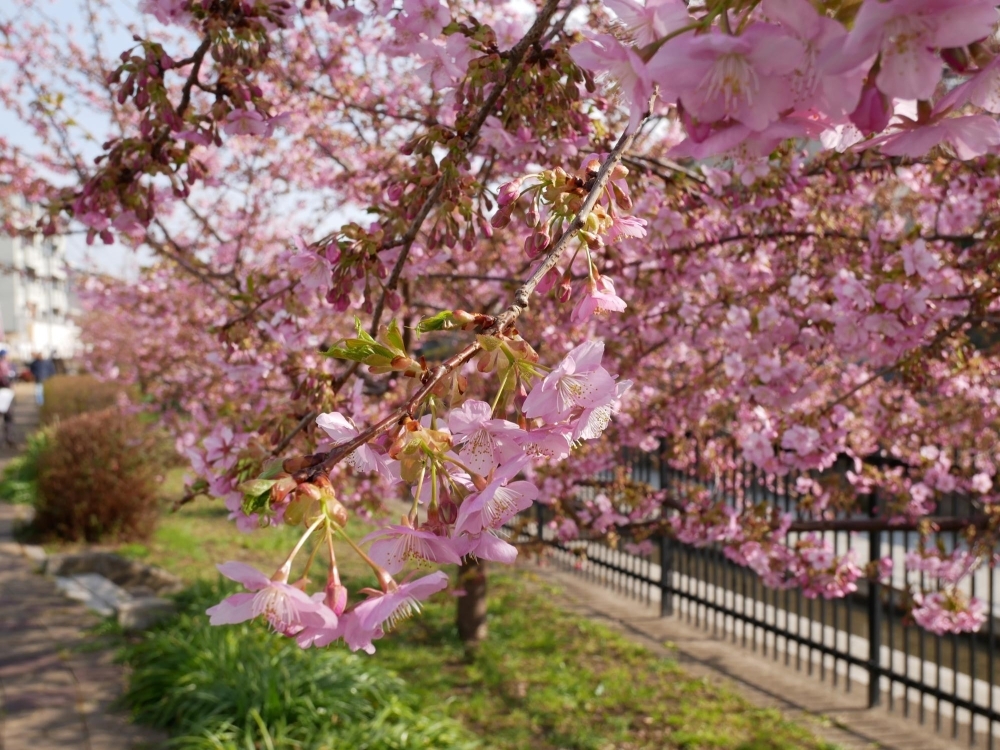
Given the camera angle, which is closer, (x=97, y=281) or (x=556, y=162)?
(x=556, y=162)

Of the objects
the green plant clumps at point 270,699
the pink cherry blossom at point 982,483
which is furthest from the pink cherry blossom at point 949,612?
the green plant clumps at point 270,699

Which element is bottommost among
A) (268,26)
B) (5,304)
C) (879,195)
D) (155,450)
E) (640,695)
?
(640,695)

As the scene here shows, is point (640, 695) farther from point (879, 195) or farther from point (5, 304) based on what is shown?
point (5, 304)

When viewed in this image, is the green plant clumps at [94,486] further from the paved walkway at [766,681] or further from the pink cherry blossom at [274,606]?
the pink cherry blossom at [274,606]

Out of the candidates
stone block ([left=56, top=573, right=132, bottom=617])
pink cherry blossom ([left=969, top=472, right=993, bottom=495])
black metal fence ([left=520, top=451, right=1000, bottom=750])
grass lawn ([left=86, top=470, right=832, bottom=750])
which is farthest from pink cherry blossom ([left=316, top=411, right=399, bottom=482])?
stone block ([left=56, top=573, right=132, bottom=617])

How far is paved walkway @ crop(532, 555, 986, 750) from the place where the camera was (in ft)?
14.2

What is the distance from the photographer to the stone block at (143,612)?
Result: 16.8ft

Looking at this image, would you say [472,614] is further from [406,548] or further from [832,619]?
[406,548]

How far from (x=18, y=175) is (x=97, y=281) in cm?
120

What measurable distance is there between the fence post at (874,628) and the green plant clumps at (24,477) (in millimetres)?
8024

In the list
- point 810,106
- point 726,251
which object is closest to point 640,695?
point 726,251

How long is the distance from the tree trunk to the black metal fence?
0.59 metres

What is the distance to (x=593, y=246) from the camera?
115 centimetres

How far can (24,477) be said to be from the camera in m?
10.1
